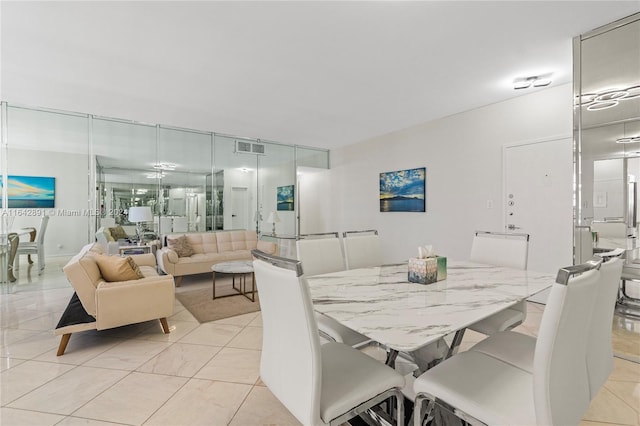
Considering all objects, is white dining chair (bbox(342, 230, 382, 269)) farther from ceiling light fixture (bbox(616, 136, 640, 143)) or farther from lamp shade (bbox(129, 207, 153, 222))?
lamp shade (bbox(129, 207, 153, 222))

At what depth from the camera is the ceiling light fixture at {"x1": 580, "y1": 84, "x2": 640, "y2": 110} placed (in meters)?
2.31

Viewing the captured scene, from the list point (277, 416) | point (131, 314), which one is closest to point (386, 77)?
point (277, 416)

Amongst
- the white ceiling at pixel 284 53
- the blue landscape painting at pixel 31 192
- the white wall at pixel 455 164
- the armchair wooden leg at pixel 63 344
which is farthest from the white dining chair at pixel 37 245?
the white wall at pixel 455 164

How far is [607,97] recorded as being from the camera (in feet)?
7.95

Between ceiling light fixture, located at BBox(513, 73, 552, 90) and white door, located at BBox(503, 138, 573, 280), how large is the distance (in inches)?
26.6

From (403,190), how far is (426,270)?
3562 millimetres

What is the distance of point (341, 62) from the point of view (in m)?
2.89

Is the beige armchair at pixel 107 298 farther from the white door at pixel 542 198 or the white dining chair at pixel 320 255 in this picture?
the white door at pixel 542 198

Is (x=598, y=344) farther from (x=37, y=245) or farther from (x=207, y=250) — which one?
(x=37, y=245)

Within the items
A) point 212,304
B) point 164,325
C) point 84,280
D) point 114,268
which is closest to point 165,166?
point 212,304

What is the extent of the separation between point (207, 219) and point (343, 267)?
3923mm

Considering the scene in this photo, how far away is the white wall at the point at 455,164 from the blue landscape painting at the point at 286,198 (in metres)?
1.64

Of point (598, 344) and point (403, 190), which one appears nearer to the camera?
point (598, 344)

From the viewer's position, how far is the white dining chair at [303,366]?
3.35 ft
